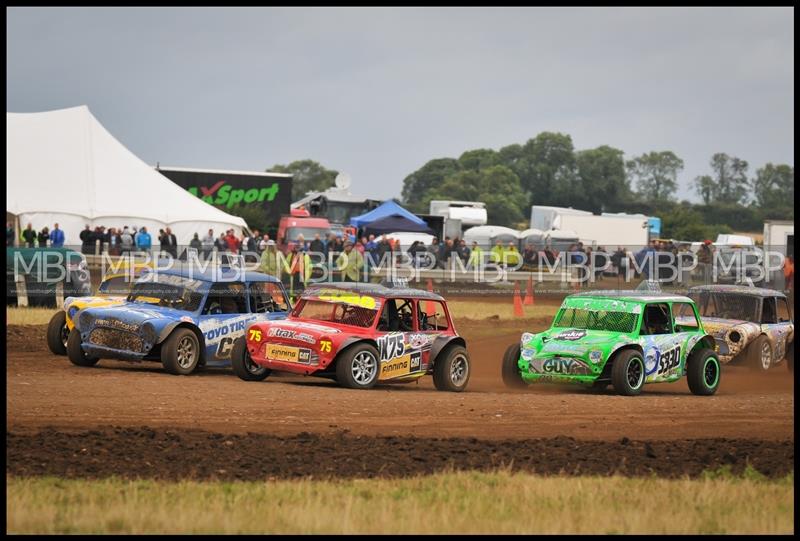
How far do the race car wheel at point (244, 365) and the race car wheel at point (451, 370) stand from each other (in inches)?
96.5

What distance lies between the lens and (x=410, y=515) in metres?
8.44

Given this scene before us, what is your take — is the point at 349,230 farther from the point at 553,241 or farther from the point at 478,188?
the point at 478,188

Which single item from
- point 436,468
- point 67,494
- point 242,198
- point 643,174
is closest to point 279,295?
point 436,468

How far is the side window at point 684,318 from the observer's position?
1761cm

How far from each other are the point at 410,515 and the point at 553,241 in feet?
151

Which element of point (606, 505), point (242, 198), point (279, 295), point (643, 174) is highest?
point (643, 174)

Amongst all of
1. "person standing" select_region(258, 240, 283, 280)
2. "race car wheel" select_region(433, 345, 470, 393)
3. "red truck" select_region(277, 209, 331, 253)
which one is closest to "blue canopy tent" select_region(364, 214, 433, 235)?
"red truck" select_region(277, 209, 331, 253)

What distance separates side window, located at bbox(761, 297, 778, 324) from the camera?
21047mm

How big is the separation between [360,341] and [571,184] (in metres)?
118

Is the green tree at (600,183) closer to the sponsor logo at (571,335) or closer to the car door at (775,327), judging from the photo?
the car door at (775,327)

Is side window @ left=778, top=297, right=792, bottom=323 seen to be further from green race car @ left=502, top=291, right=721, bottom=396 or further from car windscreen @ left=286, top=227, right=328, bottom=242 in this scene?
car windscreen @ left=286, top=227, right=328, bottom=242

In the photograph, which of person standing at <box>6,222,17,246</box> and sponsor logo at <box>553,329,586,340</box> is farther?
person standing at <box>6,222,17,246</box>

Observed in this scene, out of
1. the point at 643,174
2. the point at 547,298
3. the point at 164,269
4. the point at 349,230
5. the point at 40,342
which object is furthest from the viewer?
the point at 643,174

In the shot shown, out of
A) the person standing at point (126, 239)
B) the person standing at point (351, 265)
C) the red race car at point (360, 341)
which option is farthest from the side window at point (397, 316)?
the person standing at point (126, 239)
